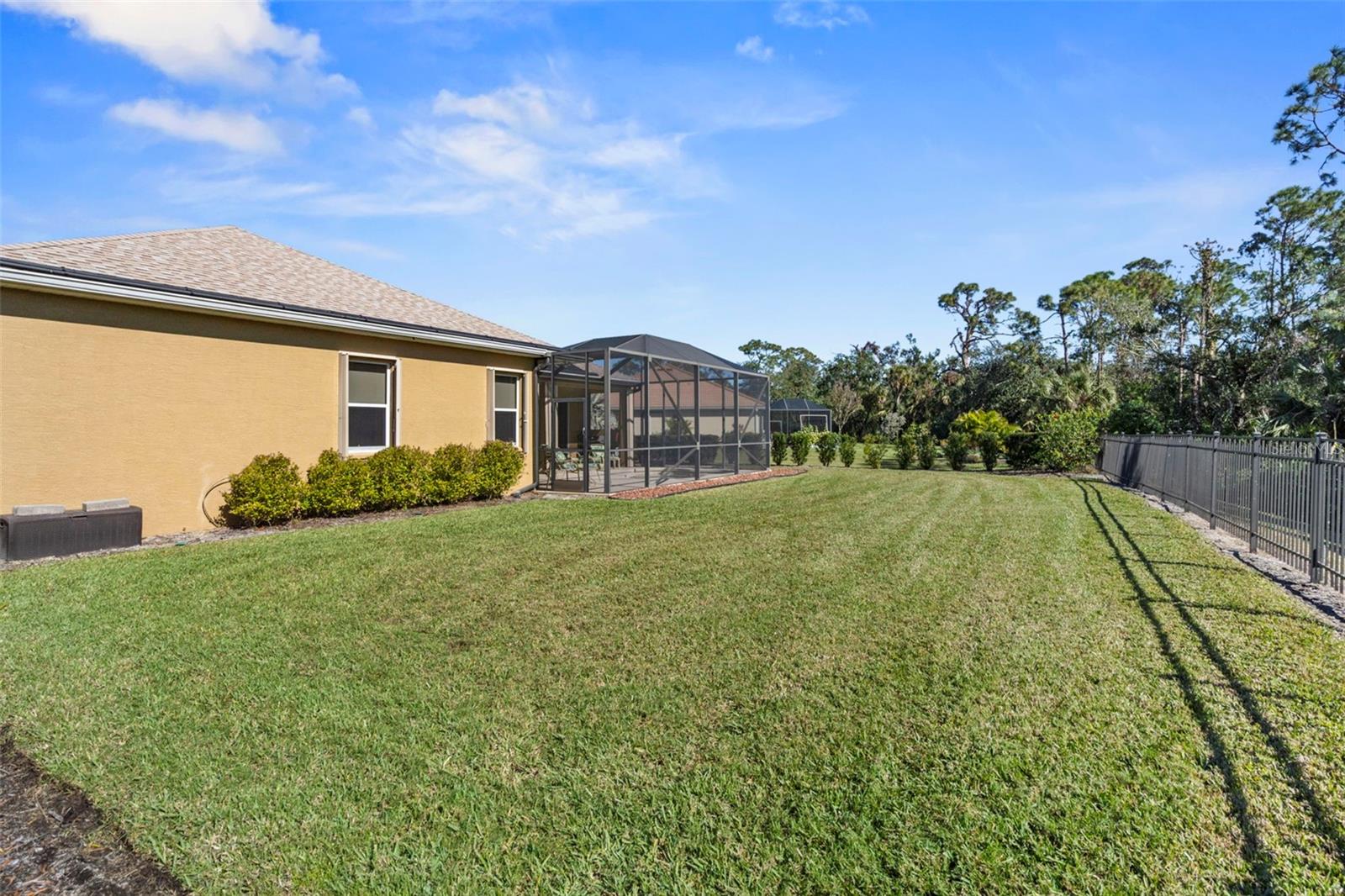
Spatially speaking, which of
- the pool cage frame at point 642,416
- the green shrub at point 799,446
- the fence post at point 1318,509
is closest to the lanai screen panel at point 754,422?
the pool cage frame at point 642,416

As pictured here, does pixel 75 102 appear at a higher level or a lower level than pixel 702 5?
lower

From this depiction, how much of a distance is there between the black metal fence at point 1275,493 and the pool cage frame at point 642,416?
358 inches

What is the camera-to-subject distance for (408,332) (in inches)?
394

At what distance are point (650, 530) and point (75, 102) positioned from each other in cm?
1206

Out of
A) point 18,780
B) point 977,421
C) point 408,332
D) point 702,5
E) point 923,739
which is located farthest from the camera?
point 977,421

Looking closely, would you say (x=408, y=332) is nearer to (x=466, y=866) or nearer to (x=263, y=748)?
(x=263, y=748)

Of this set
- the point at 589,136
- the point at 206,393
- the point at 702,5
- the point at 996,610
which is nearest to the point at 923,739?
the point at 996,610

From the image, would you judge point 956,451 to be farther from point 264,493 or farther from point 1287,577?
point 264,493

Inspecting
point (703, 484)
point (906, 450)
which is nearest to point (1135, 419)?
point (906, 450)

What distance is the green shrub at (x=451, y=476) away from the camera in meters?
10.3

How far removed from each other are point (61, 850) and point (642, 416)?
12.0 metres

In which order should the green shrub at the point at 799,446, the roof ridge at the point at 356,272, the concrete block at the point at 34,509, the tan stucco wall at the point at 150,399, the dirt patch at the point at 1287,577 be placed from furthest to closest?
the green shrub at the point at 799,446
the roof ridge at the point at 356,272
the tan stucco wall at the point at 150,399
the concrete block at the point at 34,509
the dirt patch at the point at 1287,577

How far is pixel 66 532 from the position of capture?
6.64 m

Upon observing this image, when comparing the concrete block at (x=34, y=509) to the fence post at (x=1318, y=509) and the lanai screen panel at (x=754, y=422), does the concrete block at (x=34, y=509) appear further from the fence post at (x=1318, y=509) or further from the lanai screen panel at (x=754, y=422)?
the lanai screen panel at (x=754, y=422)
